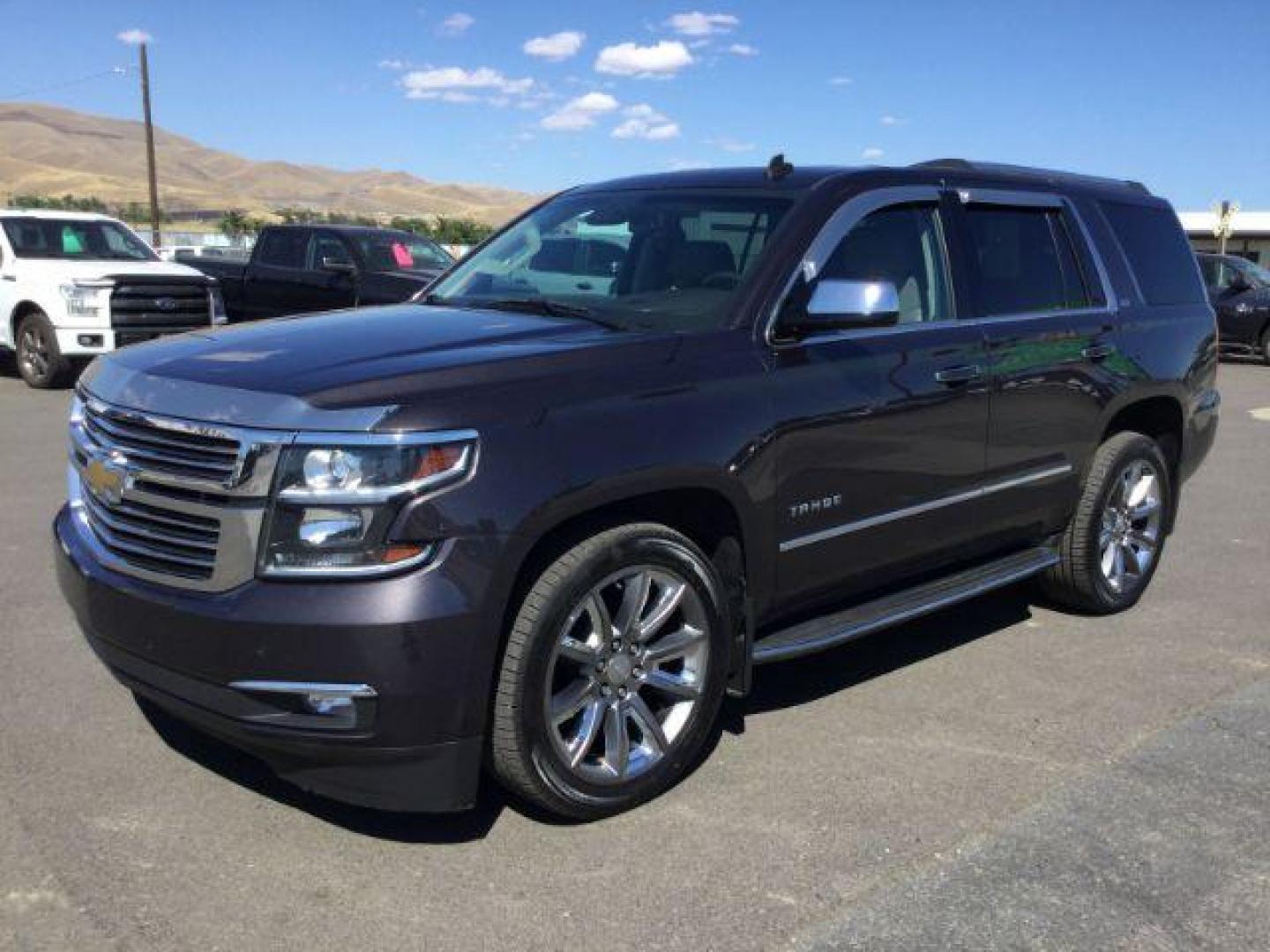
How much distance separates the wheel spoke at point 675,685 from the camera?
358 cm

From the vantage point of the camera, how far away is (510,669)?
3162 mm

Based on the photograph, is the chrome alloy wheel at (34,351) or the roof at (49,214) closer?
the chrome alloy wheel at (34,351)

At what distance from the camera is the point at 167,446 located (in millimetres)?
3180

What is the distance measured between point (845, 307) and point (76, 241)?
490 inches

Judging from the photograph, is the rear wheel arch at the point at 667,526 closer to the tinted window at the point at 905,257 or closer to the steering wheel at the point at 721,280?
the steering wheel at the point at 721,280

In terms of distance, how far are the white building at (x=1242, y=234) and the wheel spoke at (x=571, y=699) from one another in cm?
5365

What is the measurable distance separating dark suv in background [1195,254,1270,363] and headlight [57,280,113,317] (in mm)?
16458

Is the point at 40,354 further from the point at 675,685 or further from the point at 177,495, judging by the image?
the point at 675,685

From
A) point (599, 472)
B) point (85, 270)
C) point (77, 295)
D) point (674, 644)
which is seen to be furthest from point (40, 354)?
point (599, 472)

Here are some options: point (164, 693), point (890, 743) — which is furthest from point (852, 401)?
point (164, 693)

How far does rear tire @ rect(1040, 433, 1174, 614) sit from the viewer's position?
5.34 metres

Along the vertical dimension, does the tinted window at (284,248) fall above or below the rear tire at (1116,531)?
above

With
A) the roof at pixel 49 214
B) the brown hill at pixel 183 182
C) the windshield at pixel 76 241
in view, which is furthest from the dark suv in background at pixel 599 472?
the brown hill at pixel 183 182

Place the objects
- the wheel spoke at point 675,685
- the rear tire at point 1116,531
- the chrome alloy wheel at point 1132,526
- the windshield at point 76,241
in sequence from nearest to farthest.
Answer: the wheel spoke at point 675,685
the rear tire at point 1116,531
the chrome alloy wheel at point 1132,526
the windshield at point 76,241
